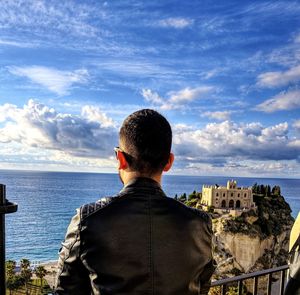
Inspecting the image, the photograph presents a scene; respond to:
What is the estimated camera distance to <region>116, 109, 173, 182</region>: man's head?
5.98 feet

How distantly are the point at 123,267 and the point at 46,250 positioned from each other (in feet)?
308

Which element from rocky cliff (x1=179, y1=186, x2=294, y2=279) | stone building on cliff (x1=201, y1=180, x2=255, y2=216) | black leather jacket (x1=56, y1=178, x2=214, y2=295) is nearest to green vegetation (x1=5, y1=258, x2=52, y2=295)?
rocky cliff (x1=179, y1=186, x2=294, y2=279)

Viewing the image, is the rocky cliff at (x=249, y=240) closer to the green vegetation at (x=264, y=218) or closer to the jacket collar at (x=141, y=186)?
the green vegetation at (x=264, y=218)

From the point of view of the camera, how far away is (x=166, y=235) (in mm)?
1734

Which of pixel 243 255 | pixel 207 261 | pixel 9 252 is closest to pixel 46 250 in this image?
pixel 9 252

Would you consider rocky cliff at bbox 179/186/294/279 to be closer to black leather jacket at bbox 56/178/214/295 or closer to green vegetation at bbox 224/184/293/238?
green vegetation at bbox 224/184/293/238

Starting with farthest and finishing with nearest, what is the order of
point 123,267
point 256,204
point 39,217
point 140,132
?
point 39,217 < point 256,204 < point 140,132 < point 123,267

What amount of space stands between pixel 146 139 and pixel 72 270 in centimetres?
74

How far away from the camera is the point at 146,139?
182 centimetres

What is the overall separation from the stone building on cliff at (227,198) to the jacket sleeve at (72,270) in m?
65.5

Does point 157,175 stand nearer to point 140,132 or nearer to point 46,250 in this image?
point 140,132

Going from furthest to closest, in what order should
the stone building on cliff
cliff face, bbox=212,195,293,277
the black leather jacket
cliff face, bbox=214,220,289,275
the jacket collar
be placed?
the stone building on cliff, cliff face, bbox=212,195,293,277, cliff face, bbox=214,220,289,275, the jacket collar, the black leather jacket

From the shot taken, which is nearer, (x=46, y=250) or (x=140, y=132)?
(x=140, y=132)

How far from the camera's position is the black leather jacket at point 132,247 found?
5.41ft
